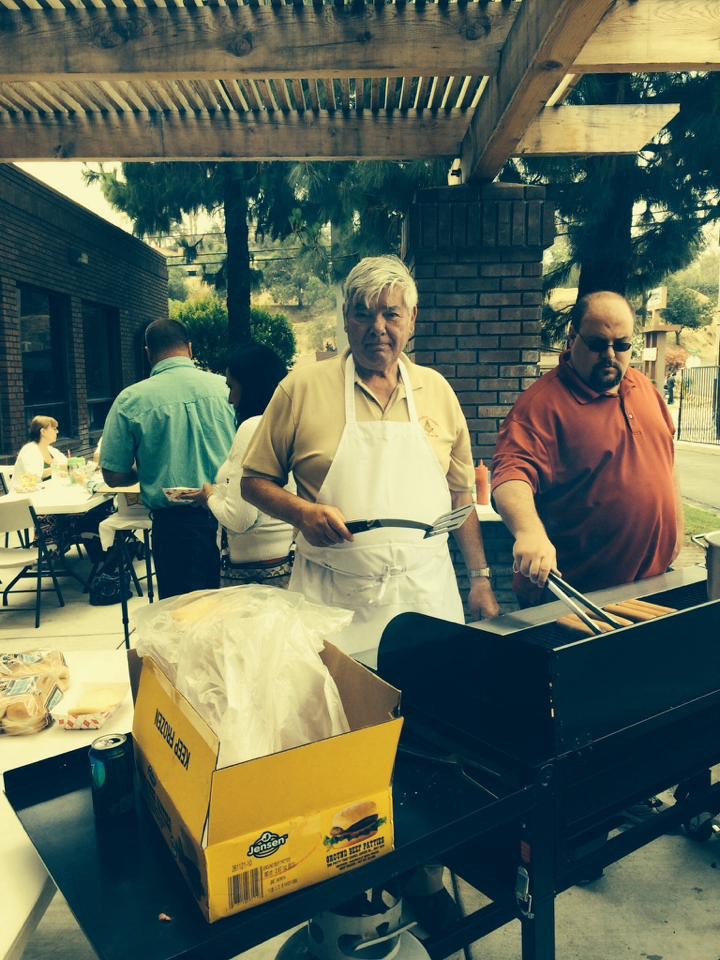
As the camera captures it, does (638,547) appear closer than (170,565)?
Yes

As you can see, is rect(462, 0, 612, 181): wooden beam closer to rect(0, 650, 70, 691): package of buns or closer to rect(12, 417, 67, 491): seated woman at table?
rect(0, 650, 70, 691): package of buns

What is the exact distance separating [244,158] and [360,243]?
4.83m

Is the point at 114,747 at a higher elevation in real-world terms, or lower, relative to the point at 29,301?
lower

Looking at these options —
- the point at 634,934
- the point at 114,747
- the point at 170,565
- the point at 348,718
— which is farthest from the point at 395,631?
the point at 170,565

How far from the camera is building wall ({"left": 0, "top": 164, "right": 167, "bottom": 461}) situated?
962 cm

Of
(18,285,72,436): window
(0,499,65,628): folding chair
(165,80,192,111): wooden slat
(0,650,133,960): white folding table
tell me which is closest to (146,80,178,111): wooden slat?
(165,80,192,111): wooden slat

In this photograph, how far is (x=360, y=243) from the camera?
873cm

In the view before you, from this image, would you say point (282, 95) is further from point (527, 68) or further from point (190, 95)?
point (527, 68)

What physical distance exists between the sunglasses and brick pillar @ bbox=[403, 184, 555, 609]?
2.28 meters

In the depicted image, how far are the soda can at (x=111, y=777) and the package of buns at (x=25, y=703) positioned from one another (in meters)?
0.52

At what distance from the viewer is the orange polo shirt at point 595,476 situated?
2.32m

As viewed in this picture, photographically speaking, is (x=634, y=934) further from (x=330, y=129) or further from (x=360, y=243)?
(x=360, y=243)

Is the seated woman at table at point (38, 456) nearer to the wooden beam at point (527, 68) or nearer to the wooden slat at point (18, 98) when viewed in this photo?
the wooden slat at point (18, 98)

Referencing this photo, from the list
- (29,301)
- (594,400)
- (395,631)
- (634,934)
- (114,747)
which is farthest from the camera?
(29,301)
